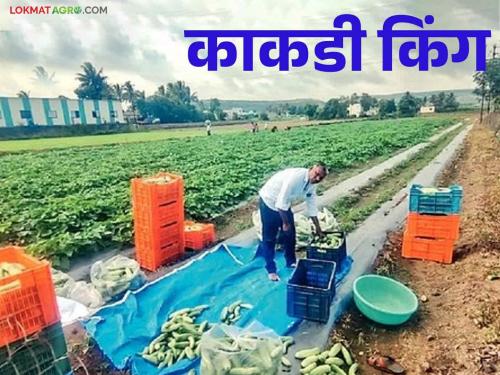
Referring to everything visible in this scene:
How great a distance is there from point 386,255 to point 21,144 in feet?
42.8

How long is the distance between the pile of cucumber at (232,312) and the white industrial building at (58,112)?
7.59 m

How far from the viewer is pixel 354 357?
301 centimetres

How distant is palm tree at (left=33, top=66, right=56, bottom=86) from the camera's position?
581cm

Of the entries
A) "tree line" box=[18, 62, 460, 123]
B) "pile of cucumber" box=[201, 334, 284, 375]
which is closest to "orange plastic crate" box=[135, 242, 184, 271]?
"pile of cucumber" box=[201, 334, 284, 375]

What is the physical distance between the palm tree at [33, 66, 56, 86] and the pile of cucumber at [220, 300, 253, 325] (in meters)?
4.73

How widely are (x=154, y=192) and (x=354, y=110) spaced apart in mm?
13725

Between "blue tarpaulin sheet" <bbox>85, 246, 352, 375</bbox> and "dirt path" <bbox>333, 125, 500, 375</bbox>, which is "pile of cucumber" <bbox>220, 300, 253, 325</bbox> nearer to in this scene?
"blue tarpaulin sheet" <bbox>85, 246, 352, 375</bbox>

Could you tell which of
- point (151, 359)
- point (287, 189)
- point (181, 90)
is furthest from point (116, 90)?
point (151, 359)

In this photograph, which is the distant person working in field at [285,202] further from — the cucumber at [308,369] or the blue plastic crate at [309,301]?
the cucumber at [308,369]

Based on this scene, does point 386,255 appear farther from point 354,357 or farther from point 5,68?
point 5,68

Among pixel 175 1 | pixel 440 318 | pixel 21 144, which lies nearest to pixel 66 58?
pixel 175 1

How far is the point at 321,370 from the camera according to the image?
2734 mm

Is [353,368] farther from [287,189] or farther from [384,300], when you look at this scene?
[287,189]

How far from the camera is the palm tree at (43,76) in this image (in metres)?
5.81
